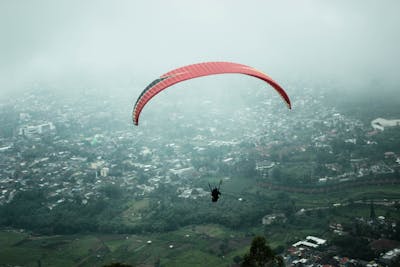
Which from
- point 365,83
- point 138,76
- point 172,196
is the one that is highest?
point 138,76

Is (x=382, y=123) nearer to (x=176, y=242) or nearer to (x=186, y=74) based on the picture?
(x=176, y=242)

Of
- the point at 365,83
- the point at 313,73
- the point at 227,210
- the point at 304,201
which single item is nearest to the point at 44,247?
the point at 227,210

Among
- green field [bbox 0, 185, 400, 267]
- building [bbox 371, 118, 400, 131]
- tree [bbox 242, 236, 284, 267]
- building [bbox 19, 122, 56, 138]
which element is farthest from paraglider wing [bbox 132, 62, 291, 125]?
building [bbox 19, 122, 56, 138]

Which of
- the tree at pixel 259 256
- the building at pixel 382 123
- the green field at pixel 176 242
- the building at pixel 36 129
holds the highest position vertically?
the building at pixel 36 129

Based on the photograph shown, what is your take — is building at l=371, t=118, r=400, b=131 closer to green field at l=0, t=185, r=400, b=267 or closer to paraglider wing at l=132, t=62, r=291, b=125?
green field at l=0, t=185, r=400, b=267

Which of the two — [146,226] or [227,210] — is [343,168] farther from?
[146,226]

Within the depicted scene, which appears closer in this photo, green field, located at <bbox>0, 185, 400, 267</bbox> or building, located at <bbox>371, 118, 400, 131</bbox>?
green field, located at <bbox>0, 185, 400, 267</bbox>

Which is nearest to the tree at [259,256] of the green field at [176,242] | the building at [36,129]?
the green field at [176,242]

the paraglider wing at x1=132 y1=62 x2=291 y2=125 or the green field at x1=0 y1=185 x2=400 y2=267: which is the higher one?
the paraglider wing at x1=132 y1=62 x2=291 y2=125

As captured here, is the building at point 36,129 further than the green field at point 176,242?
Yes

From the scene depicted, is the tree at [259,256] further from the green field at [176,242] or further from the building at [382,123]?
the building at [382,123]

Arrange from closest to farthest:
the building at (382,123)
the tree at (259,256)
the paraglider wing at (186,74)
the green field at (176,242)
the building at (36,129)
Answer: the paraglider wing at (186,74) → the tree at (259,256) → the green field at (176,242) → the building at (382,123) → the building at (36,129)
